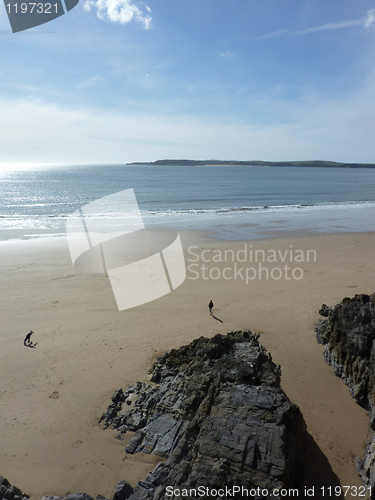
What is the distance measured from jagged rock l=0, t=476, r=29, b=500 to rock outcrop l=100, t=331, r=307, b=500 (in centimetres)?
211

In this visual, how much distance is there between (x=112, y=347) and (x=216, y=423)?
5.91 m

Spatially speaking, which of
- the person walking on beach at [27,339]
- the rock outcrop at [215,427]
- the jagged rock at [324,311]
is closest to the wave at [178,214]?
the person walking on beach at [27,339]

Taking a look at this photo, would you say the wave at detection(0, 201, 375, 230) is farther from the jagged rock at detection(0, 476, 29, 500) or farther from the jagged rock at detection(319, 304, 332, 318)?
the jagged rock at detection(0, 476, 29, 500)

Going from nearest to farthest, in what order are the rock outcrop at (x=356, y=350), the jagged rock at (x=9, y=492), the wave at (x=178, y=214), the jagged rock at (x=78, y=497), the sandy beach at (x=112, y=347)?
the jagged rock at (x=9, y=492), the jagged rock at (x=78, y=497), the sandy beach at (x=112, y=347), the rock outcrop at (x=356, y=350), the wave at (x=178, y=214)

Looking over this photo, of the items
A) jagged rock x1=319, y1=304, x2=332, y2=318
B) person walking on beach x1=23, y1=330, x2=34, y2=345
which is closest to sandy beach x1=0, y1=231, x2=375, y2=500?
person walking on beach x1=23, y1=330, x2=34, y2=345

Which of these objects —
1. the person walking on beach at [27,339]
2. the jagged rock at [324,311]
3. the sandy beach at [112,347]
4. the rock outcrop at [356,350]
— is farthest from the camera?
the jagged rock at [324,311]

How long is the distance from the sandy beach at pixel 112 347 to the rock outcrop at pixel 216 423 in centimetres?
56

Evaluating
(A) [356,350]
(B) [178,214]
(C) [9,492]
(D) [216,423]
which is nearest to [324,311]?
(A) [356,350]

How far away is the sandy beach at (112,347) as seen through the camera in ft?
21.5

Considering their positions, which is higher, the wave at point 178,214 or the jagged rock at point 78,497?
the wave at point 178,214

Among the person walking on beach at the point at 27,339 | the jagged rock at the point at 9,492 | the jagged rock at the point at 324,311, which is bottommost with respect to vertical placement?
the jagged rock at the point at 9,492

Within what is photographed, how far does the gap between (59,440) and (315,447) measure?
5.97 m

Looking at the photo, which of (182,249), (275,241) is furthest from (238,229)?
(182,249)

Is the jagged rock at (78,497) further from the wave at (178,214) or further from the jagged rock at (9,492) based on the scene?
the wave at (178,214)
